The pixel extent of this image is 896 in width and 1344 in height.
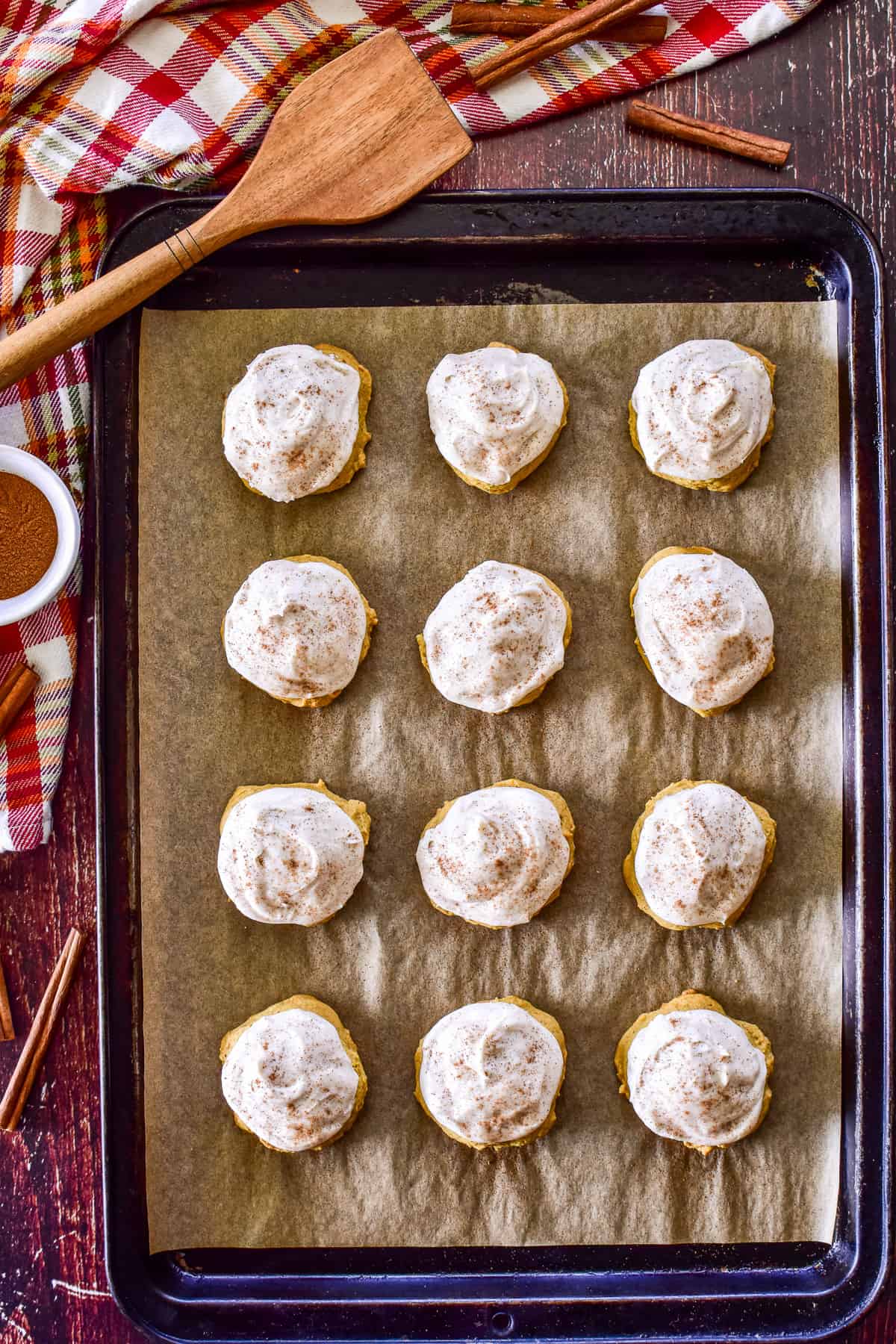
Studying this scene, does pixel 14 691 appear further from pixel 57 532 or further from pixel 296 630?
pixel 296 630

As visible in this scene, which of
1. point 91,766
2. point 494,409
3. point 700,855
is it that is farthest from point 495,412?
point 91,766

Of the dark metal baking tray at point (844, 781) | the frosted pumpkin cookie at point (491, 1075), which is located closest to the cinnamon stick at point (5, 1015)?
the dark metal baking tray at point (844, 781)

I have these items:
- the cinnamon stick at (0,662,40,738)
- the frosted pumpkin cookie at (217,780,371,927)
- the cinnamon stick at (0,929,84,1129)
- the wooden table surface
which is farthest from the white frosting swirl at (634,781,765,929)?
the cinnamon stick at (0,662,40,738)

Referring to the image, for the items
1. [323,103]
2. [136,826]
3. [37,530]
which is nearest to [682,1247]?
[136,826]

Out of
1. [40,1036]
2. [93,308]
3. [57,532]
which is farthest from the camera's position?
[40,1036]

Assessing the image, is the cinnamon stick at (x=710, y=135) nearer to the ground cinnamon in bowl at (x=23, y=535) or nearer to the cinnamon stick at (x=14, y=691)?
the ground cinnamon in bowl at (x=23, y=535)
